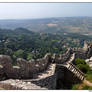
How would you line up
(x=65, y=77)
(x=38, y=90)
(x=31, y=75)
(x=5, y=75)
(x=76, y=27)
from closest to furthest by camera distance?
(x=38, y=90), (x=5, y=75), (x=31, y=75), (x=65, y=77), (x=76, y=27)

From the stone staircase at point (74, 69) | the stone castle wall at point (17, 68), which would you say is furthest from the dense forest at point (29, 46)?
the stone castle wall at point (17, 68)

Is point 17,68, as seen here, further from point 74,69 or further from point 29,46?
point 29,46

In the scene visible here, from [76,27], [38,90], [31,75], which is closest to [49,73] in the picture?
[31,75]

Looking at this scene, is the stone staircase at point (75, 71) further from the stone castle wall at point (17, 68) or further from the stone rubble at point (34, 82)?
the stone castle wall at point (17, 68)

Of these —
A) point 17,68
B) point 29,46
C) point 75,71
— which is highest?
point 17,68

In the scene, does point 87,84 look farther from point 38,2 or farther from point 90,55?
point 90,55

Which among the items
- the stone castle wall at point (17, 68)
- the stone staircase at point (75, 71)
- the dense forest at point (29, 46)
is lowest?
the dense forest at point (29, 46)

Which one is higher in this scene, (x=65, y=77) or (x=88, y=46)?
(x=88, y=46)

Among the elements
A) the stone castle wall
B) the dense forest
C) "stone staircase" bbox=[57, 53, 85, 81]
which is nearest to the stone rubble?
the stone castle wall

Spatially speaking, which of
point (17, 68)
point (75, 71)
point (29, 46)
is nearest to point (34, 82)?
point (17, 68)

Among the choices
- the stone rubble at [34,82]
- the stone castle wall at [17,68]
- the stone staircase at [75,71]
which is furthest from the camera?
the stone staircase at [75,71]

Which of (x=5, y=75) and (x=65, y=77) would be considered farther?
(x=65, y=77)
